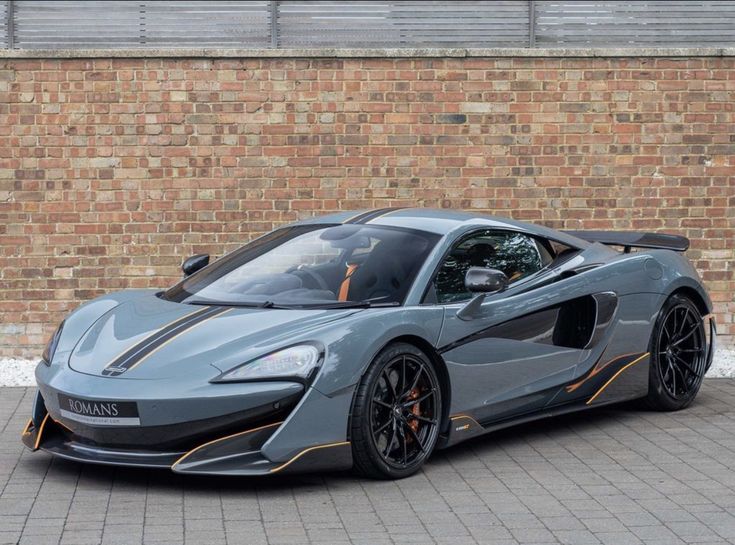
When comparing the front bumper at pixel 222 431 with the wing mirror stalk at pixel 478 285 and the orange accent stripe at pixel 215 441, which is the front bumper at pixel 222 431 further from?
the wing mirror stalk at pixel 478 285

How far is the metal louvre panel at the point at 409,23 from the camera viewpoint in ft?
37.2

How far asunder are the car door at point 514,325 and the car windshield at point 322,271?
0.72 feet

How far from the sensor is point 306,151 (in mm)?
11188

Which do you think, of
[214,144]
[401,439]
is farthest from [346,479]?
[214,144]

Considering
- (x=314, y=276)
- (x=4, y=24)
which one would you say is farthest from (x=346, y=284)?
(x=4, y=24)

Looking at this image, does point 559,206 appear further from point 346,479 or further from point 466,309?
point 346,479

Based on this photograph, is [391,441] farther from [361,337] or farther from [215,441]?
[215,441]

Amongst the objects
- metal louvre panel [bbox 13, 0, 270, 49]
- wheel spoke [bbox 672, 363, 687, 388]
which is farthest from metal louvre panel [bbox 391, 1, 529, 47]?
wheel spoke [bbox 672, 363, 687, 388]

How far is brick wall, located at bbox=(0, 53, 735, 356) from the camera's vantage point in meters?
11.0

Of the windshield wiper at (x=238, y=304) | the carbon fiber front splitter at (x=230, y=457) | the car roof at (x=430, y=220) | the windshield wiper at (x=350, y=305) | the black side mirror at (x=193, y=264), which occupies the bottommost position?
the carbon fiber front splitter at (x=230, y=457)

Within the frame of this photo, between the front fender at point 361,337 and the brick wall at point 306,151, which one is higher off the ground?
the brick wall at point 306,151

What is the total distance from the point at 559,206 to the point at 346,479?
550cm

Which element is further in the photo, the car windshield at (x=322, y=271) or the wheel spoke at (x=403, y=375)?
the car windshield at (x=322, y=271)

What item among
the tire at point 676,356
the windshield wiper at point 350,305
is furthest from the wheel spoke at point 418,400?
the tire at point 676,356
